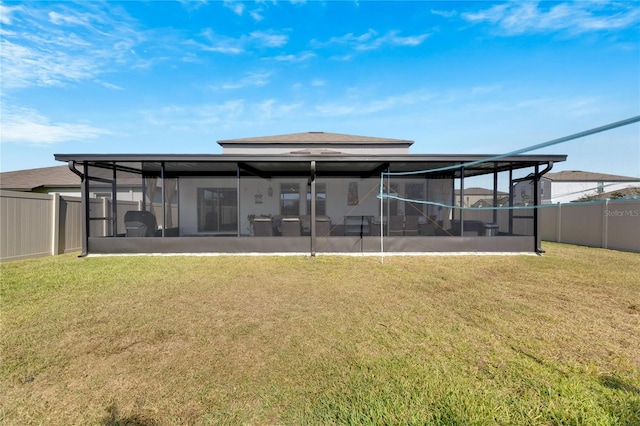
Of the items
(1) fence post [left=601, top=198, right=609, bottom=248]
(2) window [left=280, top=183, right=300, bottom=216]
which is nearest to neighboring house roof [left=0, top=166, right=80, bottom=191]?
(2) window [left=280, top=183, right=300, bottom=216]

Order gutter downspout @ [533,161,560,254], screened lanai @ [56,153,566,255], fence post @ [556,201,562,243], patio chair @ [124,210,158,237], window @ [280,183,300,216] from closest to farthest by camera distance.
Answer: gutter downspout @ [533,161,560,254] → screened lanai @ [56,153,566,255] → patio chair @ [124,210,158,237] → fence post @ [556,201,562,243] → window @ [280,183,300,216]

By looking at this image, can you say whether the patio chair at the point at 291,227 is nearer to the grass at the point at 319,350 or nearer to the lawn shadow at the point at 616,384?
the grass at the point at 319,350

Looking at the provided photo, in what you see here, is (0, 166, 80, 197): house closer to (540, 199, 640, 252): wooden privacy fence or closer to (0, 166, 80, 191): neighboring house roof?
(0, 166, 80, 191): neighboring house roof

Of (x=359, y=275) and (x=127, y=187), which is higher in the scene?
(x=127, y=187)

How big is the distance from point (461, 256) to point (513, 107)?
248 inches

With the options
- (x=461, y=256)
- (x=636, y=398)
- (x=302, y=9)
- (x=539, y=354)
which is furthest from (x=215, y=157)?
(x=636, y=398)

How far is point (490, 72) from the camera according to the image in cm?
1053

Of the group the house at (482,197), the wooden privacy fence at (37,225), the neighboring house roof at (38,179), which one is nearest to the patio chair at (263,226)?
the wooden privacy fence at (37,225)

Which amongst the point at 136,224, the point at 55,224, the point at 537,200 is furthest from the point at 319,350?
the point at 55,224

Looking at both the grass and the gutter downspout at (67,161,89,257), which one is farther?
the gutter downspout at (67,161,89,257)

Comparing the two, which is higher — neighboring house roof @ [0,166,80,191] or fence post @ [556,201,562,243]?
neighboring house roof @ [0,166,80,191]

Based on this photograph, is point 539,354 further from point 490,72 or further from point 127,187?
point 127,187

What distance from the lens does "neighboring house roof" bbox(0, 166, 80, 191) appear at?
54.7 ft

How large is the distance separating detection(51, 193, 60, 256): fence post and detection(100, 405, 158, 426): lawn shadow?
28.8ft
